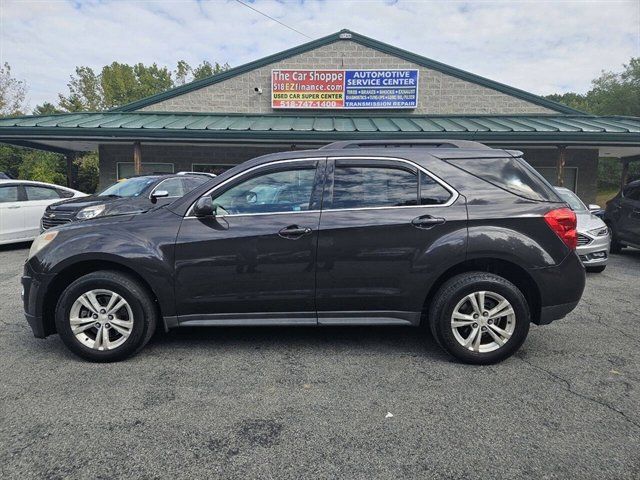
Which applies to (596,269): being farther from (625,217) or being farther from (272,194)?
(272,194)

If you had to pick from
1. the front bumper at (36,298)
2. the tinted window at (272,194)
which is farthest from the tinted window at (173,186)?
the tinted window at (272,194)

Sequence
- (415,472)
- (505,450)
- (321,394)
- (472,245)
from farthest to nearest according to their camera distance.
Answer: (472,245) < (321,394) < (505,450) < (415,472)

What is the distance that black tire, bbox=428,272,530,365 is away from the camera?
340 centimetres

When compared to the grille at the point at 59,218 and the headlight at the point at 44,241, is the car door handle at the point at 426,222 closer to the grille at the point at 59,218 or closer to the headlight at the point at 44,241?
the headlight at the point at 44,241

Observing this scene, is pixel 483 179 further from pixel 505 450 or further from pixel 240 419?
pixel 240 419

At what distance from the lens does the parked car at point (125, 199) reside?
7.27 m

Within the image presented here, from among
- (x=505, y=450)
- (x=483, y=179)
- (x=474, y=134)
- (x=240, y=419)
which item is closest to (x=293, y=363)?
(x=240, y=419)

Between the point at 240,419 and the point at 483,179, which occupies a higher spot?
the point at 483,179

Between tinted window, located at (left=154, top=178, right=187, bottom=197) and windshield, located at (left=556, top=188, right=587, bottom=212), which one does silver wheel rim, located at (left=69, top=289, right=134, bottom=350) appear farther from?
windshield, located at (left=556, top=188, right=587, bottom=212)

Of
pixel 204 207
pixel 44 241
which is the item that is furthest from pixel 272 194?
pixel 44 241

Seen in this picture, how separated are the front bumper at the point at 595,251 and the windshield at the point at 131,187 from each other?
7820 mm

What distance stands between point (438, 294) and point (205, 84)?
14.6 metres

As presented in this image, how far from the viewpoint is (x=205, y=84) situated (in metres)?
15.6

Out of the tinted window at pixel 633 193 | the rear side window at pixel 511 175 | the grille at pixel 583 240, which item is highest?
the rear side window at pixel 511 175
